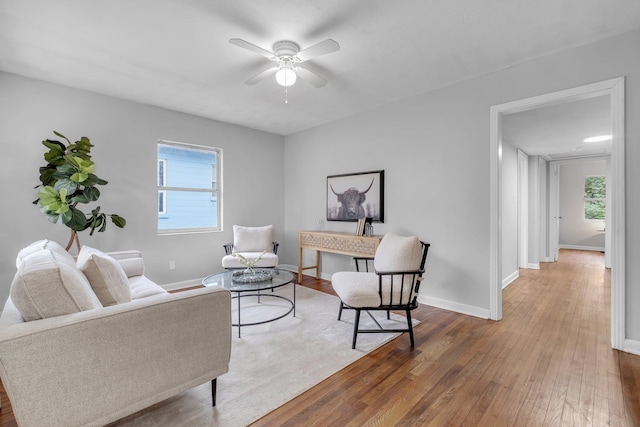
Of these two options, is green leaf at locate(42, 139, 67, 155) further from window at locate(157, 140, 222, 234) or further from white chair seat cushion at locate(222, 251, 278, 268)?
white chair seat cushion at locate(222, 251, 278, 268)

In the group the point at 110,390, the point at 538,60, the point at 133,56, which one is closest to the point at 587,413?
the point at 110,390

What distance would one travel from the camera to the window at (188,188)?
13.3ft

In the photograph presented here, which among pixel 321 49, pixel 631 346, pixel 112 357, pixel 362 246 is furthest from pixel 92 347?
pixel 631 346

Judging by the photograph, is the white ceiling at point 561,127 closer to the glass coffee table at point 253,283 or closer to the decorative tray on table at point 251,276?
the glass coffee table at point 253,283

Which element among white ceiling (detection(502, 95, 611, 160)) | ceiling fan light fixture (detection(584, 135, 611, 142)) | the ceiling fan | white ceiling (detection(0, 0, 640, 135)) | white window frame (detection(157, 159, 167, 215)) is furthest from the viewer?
ceiling fan light fixture (detection(584, 135, 611, 142))

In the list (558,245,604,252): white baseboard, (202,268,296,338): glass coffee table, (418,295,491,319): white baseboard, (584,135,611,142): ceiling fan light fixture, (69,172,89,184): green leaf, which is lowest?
(418,295,491,319): white baseboard

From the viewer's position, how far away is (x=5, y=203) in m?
2.92

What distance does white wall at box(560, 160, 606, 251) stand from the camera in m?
7.69

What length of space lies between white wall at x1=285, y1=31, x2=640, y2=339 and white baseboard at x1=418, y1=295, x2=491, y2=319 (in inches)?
0.5

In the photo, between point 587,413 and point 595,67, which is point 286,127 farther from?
point 587,413

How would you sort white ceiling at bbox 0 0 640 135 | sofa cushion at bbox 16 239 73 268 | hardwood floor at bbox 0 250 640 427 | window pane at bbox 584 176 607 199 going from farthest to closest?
window pane at bbox 584 176 607 199 → white ceiling at bbox 0 0 640 135 → sofa cushion at bbox 16 239 73 268 → hardwood floor at bbox 0 250 640 427

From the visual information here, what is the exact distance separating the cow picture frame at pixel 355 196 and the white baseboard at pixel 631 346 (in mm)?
2439

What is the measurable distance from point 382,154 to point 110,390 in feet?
11.6

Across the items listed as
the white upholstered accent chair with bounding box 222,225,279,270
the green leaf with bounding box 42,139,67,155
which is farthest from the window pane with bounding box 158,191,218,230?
the green leaf with bounding box 42,139,67,155
